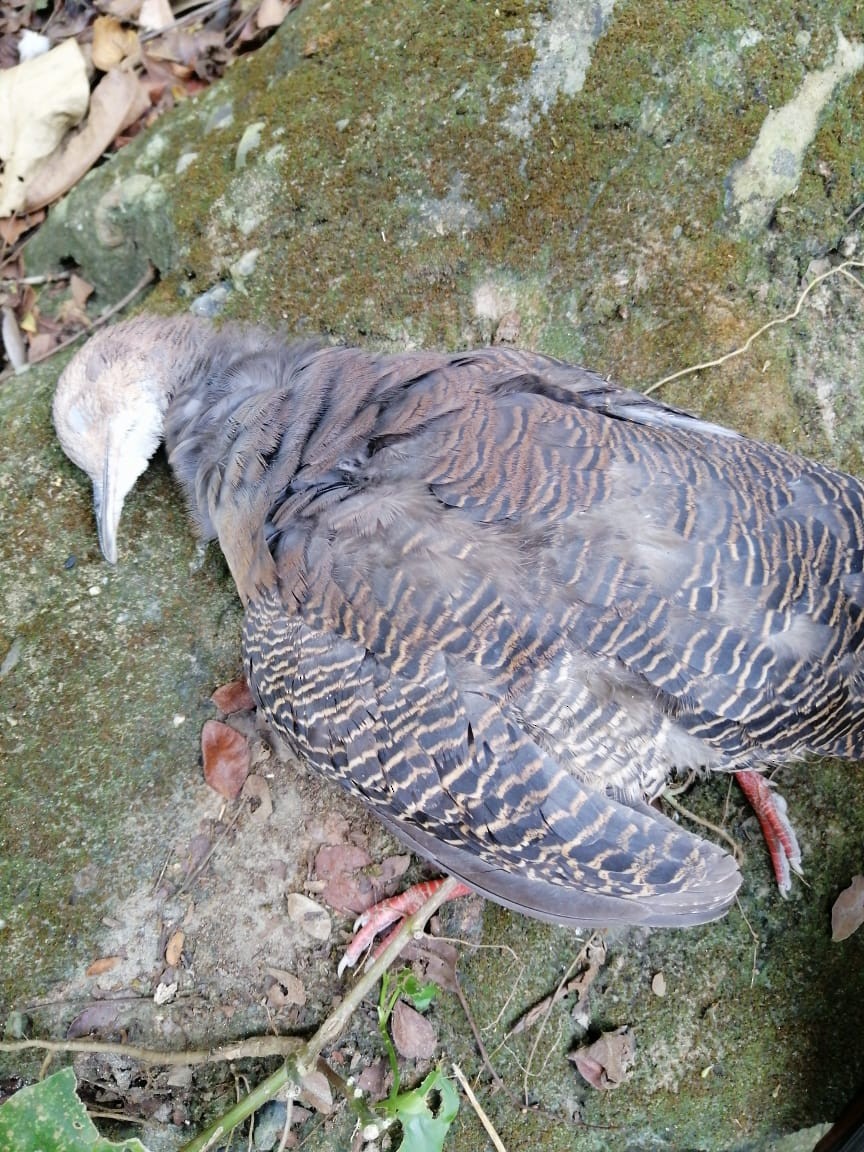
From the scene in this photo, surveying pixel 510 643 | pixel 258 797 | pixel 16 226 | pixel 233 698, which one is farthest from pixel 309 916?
pixel 16 226

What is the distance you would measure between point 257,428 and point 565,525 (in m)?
0.98

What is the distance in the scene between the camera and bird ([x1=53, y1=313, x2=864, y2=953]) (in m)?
2.17

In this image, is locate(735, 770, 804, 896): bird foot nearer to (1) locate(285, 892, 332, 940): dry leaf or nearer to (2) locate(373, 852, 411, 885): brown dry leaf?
(2) locate(373, 852, 411, 885): brown dry leaf

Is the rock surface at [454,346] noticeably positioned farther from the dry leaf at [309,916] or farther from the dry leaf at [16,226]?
the dry leaf at [16,226]

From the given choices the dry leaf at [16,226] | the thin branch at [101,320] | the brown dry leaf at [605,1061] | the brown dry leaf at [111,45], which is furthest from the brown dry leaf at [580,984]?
the brown dry leaf at [111,45]

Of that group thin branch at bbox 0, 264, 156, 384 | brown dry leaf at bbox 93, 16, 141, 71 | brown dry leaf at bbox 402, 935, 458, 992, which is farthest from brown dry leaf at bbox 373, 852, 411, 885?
brown dry leaf at bbox 93, 16, 141, 71

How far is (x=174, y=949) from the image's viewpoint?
2555 mm

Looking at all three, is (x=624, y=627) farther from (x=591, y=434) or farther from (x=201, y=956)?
(x=201, y=956)

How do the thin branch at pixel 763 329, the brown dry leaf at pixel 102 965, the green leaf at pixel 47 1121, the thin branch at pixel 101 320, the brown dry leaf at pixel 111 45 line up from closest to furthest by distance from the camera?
the green leaf at pixel 47 1121, the brown dry leaf at pixel 102 965, the thin branch at pixel 763 329, the thin branch at pixel 101 320, the brown dry leaf at pixel 111 45

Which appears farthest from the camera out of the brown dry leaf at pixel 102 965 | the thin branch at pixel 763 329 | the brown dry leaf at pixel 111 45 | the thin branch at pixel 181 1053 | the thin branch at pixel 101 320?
the brown dry leaf at pixel 111 45

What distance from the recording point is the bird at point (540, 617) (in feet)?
7.11

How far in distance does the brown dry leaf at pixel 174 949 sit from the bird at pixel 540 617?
2.20ft

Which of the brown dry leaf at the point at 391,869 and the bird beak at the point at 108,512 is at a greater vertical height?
the bird beak at the point at 108,512

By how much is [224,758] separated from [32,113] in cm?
285
